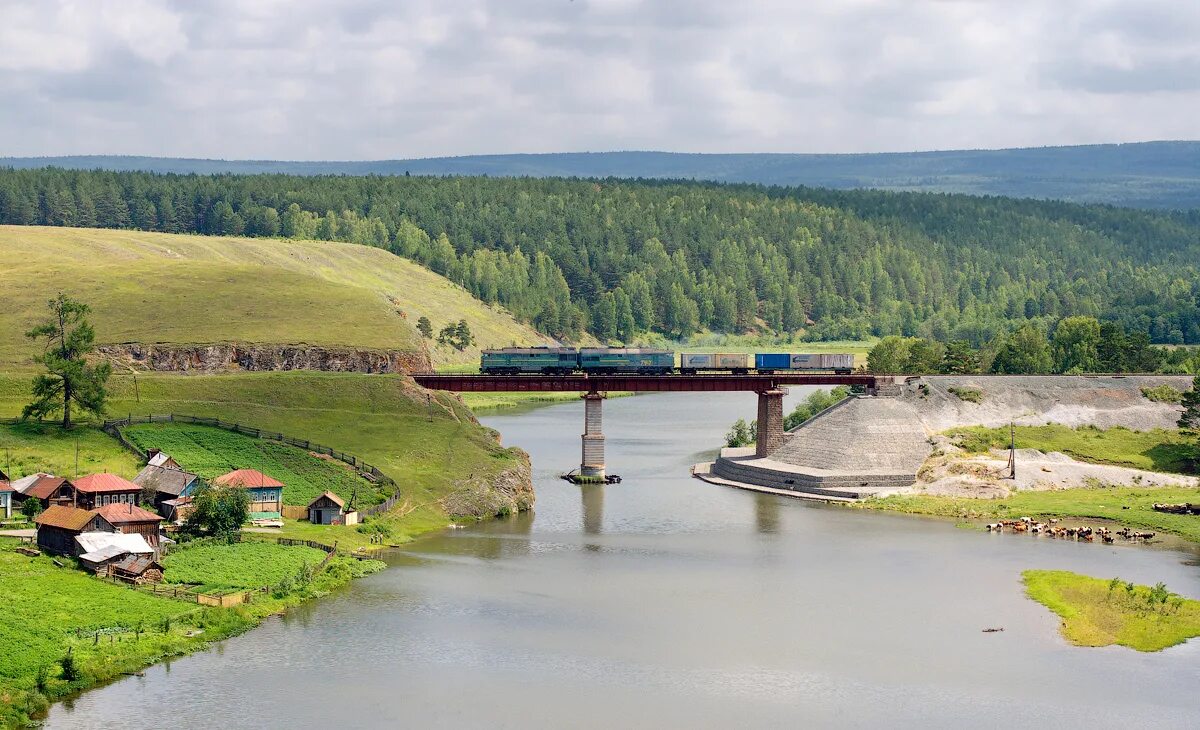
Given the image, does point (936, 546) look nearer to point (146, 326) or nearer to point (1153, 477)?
point (1153, 477)

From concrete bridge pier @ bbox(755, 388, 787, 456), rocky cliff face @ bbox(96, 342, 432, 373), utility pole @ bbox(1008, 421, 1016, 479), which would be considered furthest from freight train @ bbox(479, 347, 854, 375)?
utility pole @ bbox(1008, 421, 1016, 479)

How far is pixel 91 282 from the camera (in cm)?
19150

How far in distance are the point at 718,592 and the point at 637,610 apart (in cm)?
754

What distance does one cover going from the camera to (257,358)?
160m

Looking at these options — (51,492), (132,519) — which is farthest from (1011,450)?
(51,492)

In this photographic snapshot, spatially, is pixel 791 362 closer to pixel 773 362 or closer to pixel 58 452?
pixel 773 362

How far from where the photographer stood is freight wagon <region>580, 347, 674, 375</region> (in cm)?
15688

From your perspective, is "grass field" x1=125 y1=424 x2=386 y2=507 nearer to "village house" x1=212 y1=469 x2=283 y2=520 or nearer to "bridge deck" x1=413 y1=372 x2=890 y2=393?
"village house" x1=212 y1=469 x2=283 y2=520

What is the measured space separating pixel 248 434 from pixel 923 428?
67.8m

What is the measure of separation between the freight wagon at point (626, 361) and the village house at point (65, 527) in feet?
225

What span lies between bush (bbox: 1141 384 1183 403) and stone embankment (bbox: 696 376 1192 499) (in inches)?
28.5

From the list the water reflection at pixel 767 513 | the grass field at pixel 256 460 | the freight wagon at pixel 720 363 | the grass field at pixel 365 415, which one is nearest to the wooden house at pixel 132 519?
the grass field at pixel 256 460

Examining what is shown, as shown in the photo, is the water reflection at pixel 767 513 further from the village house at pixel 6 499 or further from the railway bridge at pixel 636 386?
the village house at pixel 6 499

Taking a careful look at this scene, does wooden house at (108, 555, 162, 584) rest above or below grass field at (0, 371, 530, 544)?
below
